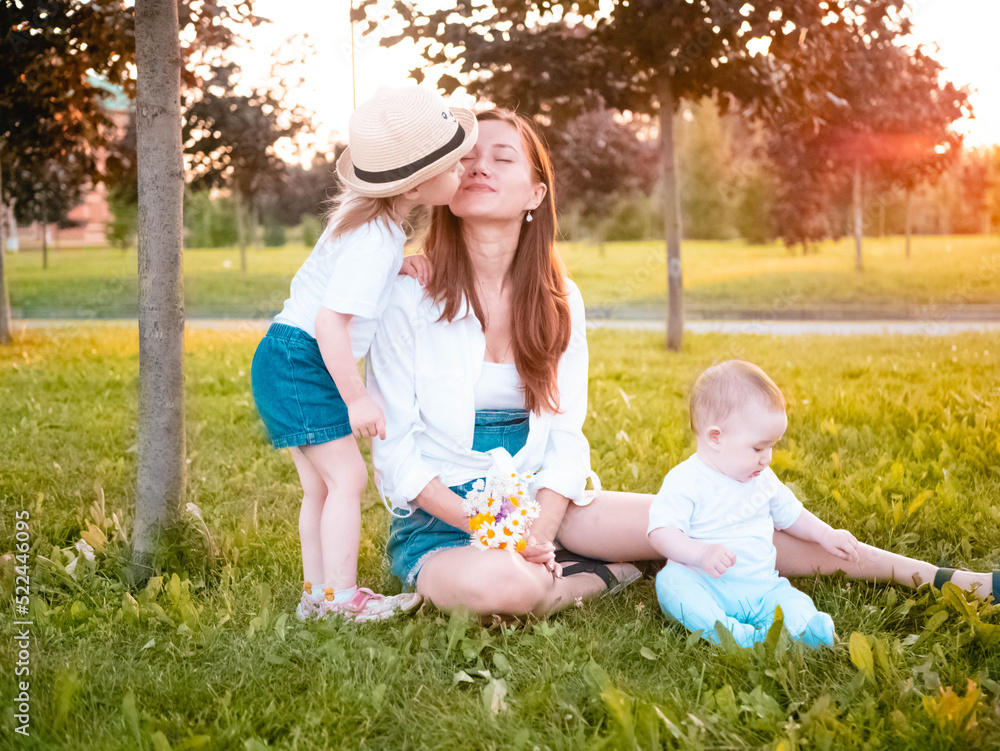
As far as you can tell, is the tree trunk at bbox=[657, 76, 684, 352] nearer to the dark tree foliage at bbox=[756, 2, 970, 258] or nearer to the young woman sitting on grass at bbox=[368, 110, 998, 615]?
the dark tree foliage at bbox=[756, 2, 970, 258]

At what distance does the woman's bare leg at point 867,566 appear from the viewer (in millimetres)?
2505

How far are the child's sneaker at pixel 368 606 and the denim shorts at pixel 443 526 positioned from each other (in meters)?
0.12

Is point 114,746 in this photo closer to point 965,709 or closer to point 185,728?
point 185,728

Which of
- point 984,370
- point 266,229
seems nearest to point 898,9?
point 984,370

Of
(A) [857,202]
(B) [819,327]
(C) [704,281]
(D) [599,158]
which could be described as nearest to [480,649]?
(B) [819,327]

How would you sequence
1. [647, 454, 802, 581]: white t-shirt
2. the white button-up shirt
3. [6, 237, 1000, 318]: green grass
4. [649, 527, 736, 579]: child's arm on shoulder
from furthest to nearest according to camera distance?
1. [6, 237, 1000, 318]: green grass
2. the white button-up shirt
3. [647, 454, 802, 581]: white t-shirt
4. [649, 527, 736, 579]: child's arm on shoulder

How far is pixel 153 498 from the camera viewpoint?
117 inches

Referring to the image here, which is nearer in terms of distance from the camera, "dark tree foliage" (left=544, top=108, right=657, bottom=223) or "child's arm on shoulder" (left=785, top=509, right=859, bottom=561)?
"child's arm on shoulder" (left=785, top=509, right=859, bottom=561)

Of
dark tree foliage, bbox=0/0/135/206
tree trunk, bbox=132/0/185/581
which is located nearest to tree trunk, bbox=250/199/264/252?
Answer: dark tree foliage, bbox=0/0/135/206

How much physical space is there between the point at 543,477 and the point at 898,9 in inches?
Answer: 221

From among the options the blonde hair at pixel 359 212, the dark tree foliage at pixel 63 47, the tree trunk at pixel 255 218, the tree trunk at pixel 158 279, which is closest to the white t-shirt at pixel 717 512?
the blonde hair at pixel 359 212

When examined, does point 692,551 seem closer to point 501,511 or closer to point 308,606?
point 501,511

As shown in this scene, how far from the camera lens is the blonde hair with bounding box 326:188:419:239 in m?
2.48

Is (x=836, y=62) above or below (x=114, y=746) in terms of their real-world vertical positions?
above
